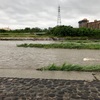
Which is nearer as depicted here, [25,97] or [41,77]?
[25,97]

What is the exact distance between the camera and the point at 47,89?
536 centimetres

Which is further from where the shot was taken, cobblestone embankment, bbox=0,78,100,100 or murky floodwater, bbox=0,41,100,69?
murky floodwater, bbox=0,41,100,69

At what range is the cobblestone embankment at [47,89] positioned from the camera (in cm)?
478

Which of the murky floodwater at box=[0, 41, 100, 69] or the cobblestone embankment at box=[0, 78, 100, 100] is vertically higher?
the cobblestone embankment at box=[0, 78, 100, 100]

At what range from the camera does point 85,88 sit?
545 centimetres

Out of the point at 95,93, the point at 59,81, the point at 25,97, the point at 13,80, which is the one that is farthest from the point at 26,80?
the point at 95,93

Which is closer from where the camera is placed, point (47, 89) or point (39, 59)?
point (47, 89)

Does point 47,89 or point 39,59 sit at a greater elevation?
point 47,89

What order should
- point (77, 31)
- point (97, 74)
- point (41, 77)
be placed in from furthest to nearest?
point (77, 31) < point (97, 74) < point (41, 77)

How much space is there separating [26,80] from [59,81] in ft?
3.13

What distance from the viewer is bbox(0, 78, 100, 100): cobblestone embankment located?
4.78 m

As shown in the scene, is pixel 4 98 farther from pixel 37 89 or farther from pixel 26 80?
pixel 26 80

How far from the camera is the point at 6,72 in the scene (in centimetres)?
732

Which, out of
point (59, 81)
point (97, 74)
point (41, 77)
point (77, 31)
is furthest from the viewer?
point (77, 31)
